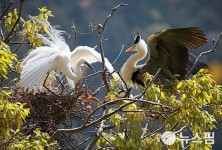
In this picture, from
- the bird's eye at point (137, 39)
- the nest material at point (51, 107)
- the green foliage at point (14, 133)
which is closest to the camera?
the green foliage at point (14, 133)

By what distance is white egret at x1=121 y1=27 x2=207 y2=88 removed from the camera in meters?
3.18

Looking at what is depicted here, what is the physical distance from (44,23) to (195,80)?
1.08m

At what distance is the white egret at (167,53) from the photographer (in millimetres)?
3182

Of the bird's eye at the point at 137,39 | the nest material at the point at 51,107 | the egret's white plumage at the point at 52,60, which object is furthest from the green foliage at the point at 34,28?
the bird's eye at the point at 137,39

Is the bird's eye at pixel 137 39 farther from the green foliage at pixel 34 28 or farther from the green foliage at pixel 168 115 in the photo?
the green foliage at pixel 168 115

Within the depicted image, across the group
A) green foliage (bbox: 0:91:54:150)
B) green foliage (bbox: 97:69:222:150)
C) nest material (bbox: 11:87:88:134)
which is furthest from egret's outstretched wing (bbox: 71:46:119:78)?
green foliage (bbox: 0:91:54:150)

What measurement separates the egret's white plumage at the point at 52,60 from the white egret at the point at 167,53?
17cm

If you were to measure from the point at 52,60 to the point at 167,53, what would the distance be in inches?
23.8

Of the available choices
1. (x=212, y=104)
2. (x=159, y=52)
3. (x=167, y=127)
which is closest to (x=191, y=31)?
(x=159, y=52)

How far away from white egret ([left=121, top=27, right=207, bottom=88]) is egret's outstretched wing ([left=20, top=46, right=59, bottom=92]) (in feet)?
1.42

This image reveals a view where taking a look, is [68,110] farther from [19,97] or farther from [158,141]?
[158,141]

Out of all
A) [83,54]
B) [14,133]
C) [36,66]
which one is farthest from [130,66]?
[14,133]

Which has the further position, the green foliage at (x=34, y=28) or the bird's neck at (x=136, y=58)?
the bird's neck at (x=136, y=58)

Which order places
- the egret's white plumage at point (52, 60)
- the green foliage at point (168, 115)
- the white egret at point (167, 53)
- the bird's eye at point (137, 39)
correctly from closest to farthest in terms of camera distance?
the green foliage at point (168, 115) < the egret's white plumage at point (52, 60) < the white egret at point (167, 53) < the bird's eye at point (137, 39)
